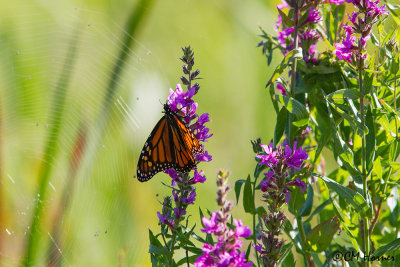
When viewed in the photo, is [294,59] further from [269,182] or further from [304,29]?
[269,182]

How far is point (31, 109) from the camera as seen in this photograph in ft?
3.54

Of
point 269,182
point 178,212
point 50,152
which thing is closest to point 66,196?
point 50,152

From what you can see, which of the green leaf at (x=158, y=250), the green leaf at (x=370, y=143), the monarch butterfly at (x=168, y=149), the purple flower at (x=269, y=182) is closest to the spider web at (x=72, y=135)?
the monarch butterfly at (x=168, y=149)

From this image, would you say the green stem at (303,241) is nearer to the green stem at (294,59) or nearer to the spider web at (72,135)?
the green stem at (294,59)

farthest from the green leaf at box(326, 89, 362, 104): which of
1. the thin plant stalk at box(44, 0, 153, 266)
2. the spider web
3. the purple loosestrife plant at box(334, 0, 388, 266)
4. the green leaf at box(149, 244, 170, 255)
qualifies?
the spider web

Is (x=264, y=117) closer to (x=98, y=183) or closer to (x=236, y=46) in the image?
(x=236, y=46)

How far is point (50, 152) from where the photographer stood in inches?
39.6

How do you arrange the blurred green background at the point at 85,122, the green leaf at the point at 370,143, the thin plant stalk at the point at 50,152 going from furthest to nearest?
1. the blurred green background at the point at 85,122
2. the thin plant stalk at the point at 50,152
3. the green leaf at the point at 370,143

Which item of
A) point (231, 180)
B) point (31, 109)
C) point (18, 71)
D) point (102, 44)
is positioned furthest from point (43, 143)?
point (231, 180)

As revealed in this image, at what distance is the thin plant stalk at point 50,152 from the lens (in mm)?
905

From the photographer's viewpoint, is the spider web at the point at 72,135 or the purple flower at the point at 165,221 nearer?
the purple flower at the point at 165,221

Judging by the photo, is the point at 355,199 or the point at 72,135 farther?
the point at 72,135

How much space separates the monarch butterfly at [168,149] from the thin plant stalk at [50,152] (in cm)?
27

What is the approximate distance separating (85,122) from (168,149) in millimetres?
460
